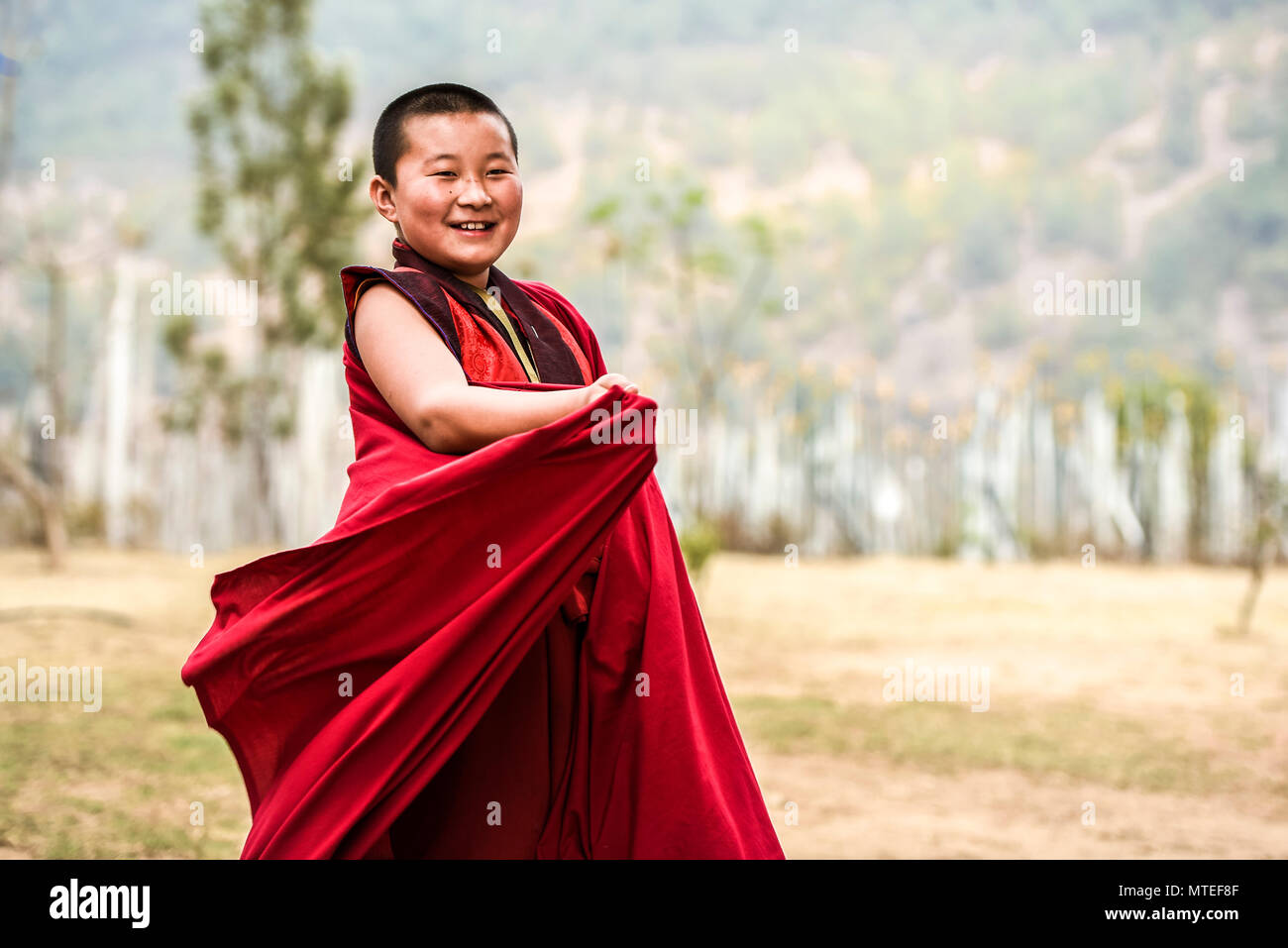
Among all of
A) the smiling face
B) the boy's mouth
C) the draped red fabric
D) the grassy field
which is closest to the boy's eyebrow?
the smiling face

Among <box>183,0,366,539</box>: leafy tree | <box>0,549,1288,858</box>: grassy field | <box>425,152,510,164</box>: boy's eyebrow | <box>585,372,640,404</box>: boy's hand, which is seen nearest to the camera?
<box>585,372,640,404</box>: boy's hand

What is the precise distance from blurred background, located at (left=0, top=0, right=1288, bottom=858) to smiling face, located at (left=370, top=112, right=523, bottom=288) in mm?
2653

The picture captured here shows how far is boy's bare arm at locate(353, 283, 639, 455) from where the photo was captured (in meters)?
1.75

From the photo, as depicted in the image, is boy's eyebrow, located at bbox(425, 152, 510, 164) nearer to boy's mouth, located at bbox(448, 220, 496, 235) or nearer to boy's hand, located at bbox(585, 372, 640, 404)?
boy's mouth, located at bbox(448, 220, 496, 235)

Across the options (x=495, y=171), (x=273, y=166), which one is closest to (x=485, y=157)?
(x=495, y=171)

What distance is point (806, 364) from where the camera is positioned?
1617 centimetres


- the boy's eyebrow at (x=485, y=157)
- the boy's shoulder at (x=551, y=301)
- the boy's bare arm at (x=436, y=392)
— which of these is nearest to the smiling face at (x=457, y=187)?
the boy's eyebrow at (x=485, y=157)

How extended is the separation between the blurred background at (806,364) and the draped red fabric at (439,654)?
227cm

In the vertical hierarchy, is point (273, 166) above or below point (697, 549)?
above

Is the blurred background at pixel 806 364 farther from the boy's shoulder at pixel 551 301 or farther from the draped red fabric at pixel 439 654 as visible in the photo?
the boy's shoulder at pixel 551 301

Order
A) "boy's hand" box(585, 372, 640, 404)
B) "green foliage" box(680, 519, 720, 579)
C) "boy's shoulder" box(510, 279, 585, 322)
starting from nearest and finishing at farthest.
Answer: "boy's hand" box(585, 372, 640, 404) < "boy's shoulder" box(510, 279, 585, 322) < "green foliage" box(680, 519, 720, 579)

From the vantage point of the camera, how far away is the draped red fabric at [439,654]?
1760 millimetres

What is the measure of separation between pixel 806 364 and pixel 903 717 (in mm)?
9879

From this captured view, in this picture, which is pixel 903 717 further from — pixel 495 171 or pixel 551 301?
pixel 495 171
